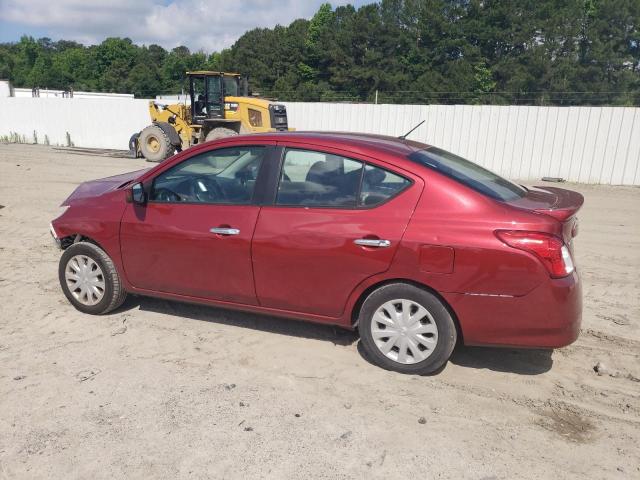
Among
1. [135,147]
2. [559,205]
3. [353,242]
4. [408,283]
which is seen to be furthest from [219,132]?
[559,205]

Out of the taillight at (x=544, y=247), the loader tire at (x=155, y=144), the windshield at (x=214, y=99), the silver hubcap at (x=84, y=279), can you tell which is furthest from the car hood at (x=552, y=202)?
the loader tire at (x=155, y=144)

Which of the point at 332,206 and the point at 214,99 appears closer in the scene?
the point at 332,206

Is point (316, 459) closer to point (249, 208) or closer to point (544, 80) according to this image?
point (249, 208)

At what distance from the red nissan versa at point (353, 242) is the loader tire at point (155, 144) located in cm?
1473

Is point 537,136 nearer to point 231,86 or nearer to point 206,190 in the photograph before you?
point 231,86

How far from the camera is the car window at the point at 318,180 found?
4.04 m

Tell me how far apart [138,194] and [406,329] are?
2405 millimetres

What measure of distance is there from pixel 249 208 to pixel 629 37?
57820 mm

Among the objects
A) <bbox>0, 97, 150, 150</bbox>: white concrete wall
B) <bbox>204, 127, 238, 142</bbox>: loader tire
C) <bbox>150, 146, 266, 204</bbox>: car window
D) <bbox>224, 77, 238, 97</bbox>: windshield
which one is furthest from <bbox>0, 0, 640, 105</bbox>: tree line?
<bbox>150, 146, 266, 204</bbox>: car window

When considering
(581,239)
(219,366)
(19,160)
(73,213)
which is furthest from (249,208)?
(19,160)

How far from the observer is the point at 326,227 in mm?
3982

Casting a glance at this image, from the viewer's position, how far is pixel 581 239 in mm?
8180

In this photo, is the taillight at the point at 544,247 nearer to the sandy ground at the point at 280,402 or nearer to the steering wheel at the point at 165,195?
the sandy ground at the point at 280,402

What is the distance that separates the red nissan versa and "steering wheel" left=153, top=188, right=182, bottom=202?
1 cm
